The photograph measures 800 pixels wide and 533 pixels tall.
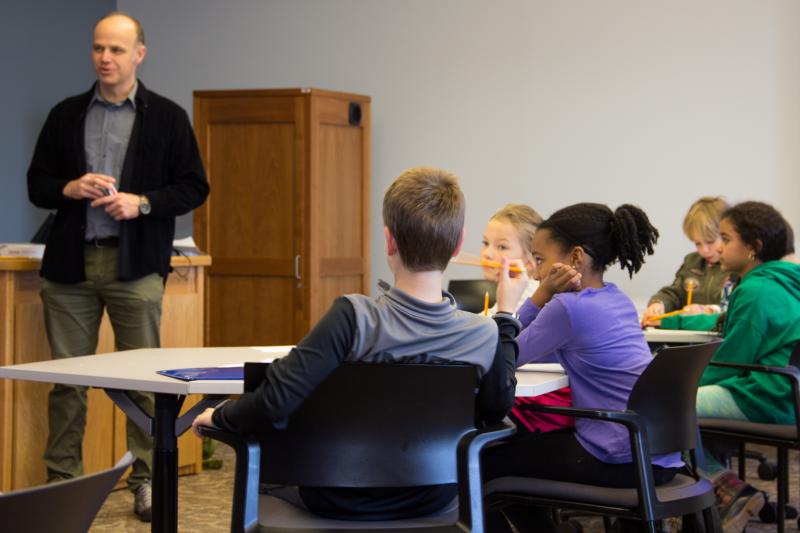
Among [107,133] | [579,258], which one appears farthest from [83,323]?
[579,258]

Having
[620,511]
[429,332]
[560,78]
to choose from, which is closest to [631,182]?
[560,78]

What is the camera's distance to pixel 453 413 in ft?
5.99

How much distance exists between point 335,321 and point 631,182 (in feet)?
14.8

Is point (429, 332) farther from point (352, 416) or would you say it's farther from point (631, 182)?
point (631, 182)

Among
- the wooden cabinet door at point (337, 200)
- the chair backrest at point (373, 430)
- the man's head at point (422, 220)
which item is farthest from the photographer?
the wooden cabinet door at point (337, 200)

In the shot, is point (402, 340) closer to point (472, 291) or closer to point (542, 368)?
point (542, 368)

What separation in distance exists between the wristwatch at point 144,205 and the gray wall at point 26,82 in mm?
3416

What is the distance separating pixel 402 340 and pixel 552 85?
15.2 ft

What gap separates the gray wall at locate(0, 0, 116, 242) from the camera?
21.7ft

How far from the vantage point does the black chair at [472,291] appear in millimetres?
4316

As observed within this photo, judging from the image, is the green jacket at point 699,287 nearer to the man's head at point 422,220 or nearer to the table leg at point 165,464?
the table leg at point 165,464

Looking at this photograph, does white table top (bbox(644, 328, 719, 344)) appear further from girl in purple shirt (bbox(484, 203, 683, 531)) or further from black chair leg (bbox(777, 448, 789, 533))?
girl in purple shirt (bbox(484, 203, 683, 531))

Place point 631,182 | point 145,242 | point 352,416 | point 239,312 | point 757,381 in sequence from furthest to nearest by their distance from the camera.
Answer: point 239,312
point 631,182
point 145,242
point 757,381
point 352,416

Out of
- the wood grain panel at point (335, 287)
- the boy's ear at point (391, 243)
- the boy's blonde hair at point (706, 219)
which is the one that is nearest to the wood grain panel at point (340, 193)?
the wood grain panel at point (335, 287)
